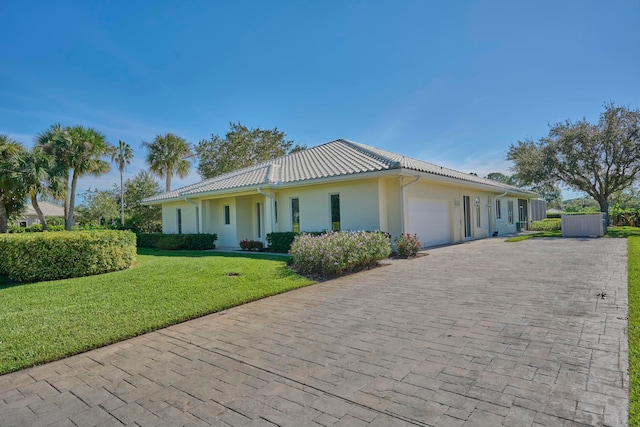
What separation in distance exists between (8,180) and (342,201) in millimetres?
23393

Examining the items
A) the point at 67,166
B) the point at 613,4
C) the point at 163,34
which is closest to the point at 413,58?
the point at 613,4

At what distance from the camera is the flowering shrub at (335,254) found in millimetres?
8742

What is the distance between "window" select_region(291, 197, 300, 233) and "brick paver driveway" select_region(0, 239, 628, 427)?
948 cm

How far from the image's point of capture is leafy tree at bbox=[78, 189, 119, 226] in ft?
119

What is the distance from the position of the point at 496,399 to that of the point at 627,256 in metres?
11.2

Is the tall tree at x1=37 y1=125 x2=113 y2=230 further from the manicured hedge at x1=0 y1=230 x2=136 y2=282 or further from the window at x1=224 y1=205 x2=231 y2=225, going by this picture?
the manicured hedge at x1=0 y1=230 x2=136 y2=282

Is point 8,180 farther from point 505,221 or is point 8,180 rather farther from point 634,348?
point 505,221

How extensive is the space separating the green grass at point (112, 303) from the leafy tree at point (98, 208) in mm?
30686

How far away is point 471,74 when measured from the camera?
1376cm

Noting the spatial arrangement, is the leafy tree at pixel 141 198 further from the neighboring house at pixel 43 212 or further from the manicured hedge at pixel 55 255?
the manicured hedge at pixel 55 255

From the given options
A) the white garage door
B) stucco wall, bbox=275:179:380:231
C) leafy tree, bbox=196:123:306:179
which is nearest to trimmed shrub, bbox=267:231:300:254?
stucco wall, bbox=275:179:380:231

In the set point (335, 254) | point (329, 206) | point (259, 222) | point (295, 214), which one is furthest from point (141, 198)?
point (335, 254)

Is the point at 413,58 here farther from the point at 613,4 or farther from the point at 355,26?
the point at 613,4

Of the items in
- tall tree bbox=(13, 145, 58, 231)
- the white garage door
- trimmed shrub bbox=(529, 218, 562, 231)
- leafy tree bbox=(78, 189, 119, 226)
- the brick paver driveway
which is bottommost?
the brick paver driveway
